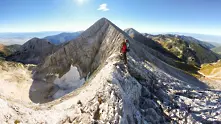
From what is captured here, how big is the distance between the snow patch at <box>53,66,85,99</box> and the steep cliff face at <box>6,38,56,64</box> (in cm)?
4204

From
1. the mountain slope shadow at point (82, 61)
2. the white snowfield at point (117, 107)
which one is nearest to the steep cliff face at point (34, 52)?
the mountain slope shadow at point (82, 61)

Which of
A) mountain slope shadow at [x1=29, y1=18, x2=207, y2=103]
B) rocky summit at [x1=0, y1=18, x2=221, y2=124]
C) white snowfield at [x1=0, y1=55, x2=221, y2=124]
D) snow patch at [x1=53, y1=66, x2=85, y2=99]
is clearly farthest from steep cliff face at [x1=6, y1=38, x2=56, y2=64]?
white snowfield at [x1=0, y1=55, x2=221, y2=124]

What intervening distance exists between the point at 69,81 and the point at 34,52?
55.5 metres

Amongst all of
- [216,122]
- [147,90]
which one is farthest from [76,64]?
[216,122]

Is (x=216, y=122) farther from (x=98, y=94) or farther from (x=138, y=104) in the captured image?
(x=98, y=94)

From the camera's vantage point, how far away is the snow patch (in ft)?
159

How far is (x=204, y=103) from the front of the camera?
1030 inches

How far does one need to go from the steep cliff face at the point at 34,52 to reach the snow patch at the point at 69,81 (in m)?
42.0

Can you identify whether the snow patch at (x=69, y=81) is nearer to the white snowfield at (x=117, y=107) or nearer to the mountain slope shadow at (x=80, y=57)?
the mountain slope shadow at (x=80, y=57)

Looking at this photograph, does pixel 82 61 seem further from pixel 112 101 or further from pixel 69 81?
pixel 112 101

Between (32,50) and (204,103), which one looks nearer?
(204,103)

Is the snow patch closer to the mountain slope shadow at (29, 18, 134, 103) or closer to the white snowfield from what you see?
the mountain slope shadow at (29, 18, 134, 103)

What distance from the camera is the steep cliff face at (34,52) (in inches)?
3625

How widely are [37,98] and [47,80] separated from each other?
474 inches
